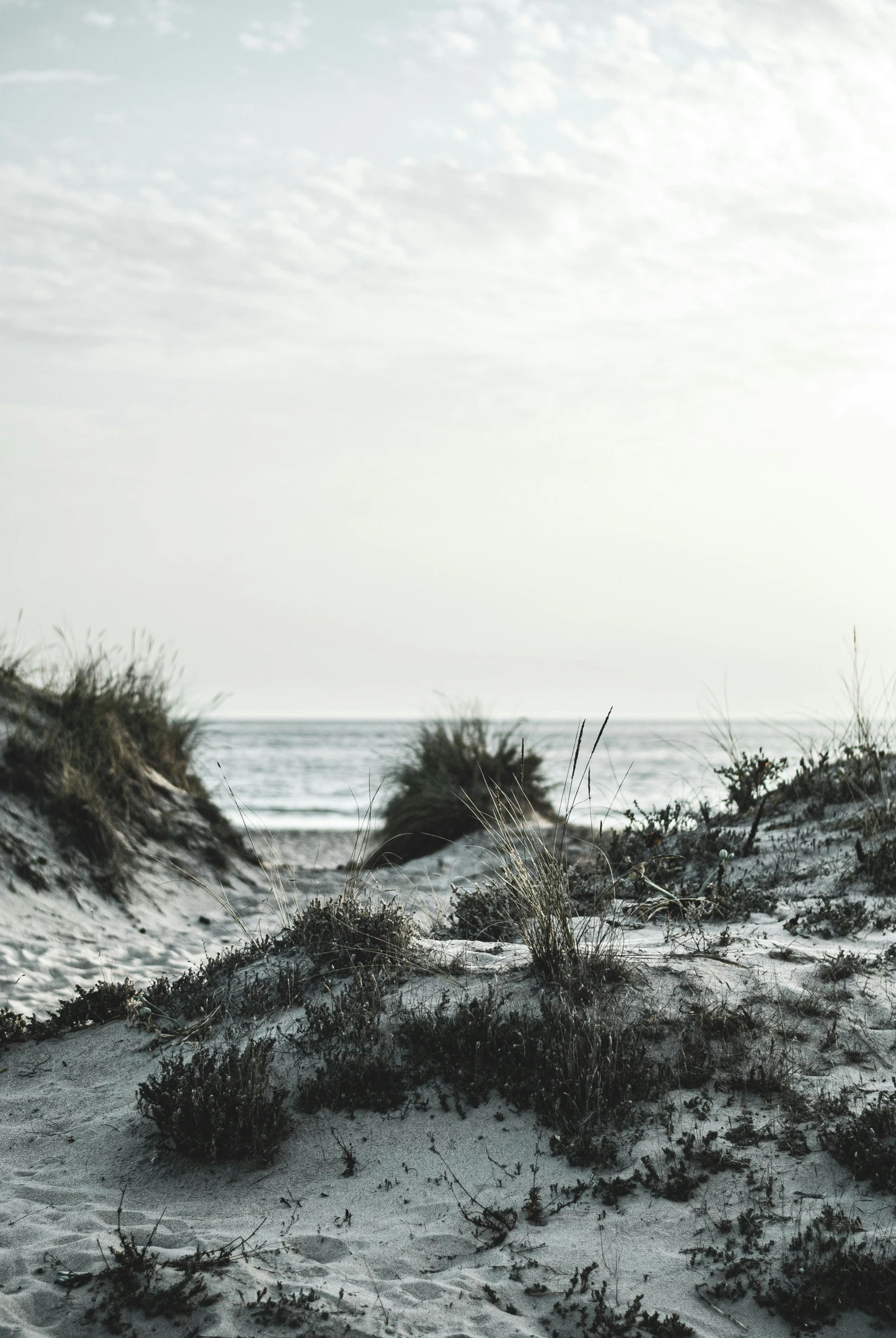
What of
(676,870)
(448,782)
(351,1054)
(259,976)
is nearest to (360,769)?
(448,782)

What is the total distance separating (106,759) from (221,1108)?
675 cm

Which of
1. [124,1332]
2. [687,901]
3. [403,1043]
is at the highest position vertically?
[687,901]

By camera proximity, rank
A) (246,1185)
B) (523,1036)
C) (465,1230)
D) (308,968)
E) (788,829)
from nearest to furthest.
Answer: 1. (465,1230)
2. (246,1185)
3. (523,1036)
4. (308,968)
5. (788,829)

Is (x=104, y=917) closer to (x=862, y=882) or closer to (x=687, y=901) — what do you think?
(x=687, y=901)

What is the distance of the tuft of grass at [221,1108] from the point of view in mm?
4062

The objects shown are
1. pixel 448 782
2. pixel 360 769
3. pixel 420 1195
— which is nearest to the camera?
pixel 420 1195

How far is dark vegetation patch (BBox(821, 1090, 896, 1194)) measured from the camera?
11.8ft

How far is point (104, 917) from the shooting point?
8.51 metres

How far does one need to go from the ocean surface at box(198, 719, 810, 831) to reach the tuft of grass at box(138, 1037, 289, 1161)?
1.29 meters

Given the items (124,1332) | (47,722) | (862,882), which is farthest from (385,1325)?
(47,722)

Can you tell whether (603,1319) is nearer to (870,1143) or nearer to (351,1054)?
(870,1143)

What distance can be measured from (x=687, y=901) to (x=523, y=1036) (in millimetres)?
2336

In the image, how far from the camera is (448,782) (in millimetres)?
11953

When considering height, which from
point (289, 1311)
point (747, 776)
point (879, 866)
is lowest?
point (289, 1311)
